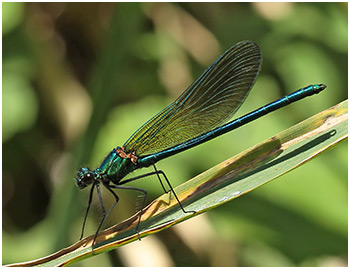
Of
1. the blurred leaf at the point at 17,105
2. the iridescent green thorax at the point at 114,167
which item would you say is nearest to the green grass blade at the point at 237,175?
the iridescent green thorax at the point at 114,167

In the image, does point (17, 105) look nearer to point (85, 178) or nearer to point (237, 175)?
point (85, 178)

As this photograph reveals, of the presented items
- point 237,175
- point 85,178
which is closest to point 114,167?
A: point 85,178

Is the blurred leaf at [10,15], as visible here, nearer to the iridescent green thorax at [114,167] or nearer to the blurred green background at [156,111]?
the blurred green background at [156,111]

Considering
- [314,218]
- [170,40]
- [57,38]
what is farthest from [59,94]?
[314,218]

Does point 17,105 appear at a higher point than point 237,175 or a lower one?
higher

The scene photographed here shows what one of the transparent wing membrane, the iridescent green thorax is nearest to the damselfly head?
the iridescent green thorax

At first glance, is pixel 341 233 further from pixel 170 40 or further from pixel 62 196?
pixel 170 40

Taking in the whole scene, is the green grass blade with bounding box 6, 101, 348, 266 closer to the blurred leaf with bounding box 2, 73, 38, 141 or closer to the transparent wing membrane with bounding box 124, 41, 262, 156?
the transparent wing membrane with bounding box 124, 41, 262, 156
